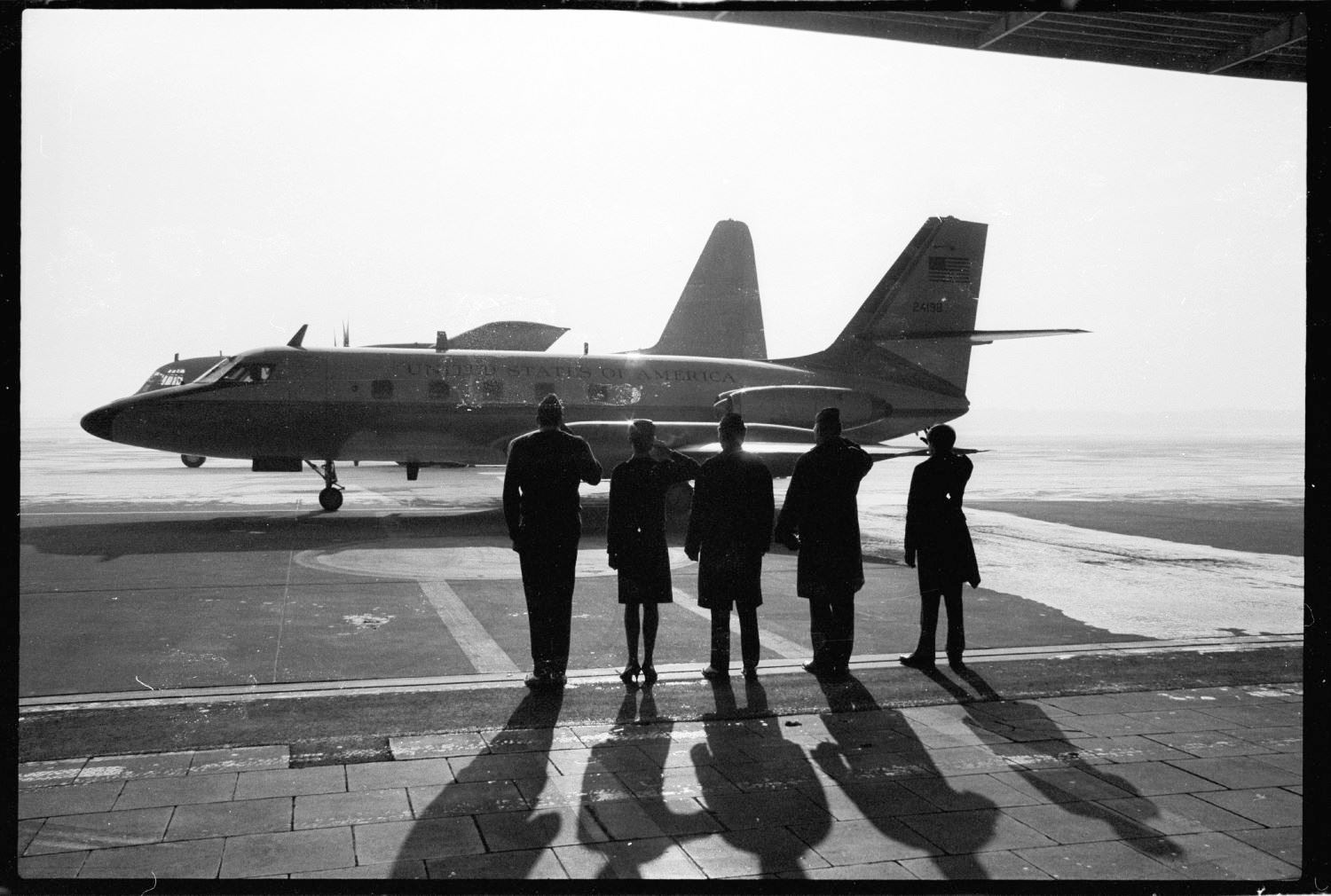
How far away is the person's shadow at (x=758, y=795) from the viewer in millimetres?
4289

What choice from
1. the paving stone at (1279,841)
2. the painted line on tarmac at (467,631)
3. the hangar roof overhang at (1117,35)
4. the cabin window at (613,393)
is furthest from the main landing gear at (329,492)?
the paving stone at (1279,841)

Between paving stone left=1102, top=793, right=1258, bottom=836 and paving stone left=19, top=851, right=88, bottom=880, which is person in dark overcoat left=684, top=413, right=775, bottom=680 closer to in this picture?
paving stone left=1102, top=793, right=1258, bottom=836

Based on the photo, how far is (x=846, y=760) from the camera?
18.1 feet

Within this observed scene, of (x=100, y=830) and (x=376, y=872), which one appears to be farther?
(x=100, y=830)

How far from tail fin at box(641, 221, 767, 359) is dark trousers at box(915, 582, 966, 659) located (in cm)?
2377

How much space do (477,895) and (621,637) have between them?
4.87 meters

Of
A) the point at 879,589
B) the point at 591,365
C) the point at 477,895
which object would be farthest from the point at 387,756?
the point at 591,365

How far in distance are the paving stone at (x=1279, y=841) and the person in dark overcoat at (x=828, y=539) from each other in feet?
10.5

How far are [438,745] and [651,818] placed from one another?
1565mm

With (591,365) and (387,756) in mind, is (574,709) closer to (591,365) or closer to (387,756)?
(387,756)

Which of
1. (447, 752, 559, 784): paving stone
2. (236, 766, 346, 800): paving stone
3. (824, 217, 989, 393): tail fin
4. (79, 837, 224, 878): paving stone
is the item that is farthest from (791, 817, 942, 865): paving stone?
(824, 217, 989, 393): tail fin

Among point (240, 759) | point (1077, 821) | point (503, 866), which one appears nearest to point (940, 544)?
point (1077, 821)

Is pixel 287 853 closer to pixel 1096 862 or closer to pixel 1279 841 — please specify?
pixel 1096 862

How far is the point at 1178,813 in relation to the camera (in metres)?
4.78
